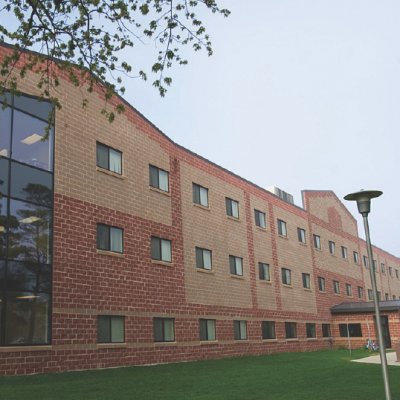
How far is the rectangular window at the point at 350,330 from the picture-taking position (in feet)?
135

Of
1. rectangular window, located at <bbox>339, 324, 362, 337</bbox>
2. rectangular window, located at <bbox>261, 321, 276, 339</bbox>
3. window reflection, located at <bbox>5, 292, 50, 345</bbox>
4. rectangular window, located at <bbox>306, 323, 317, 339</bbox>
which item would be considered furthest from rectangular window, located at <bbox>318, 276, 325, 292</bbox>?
window reflection, located at <bbox>5, 292, 50, 345</bbox>

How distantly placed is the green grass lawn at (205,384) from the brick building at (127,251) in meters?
1.87

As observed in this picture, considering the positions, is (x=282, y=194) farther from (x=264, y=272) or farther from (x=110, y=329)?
(x=110, y=329)

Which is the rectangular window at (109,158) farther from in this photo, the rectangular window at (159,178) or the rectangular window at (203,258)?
the rectangular window at (203,258)

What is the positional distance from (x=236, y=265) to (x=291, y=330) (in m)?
7.91

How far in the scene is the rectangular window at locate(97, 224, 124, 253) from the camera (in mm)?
21594

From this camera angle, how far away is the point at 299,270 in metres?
39.3

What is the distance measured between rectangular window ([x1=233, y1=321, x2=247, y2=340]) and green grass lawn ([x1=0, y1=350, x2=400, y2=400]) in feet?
30.2

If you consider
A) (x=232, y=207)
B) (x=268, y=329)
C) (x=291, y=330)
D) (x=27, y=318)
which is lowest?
(x=291, y=330)

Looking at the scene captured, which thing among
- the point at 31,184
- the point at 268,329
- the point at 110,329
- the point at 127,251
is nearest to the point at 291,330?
the point at 268,329

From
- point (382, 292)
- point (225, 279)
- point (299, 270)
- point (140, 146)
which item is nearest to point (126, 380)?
point (140, 146)

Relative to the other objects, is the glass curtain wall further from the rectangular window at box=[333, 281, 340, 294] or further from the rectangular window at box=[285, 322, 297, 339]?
the rectangular window at box=[333, 281, 340, 294]

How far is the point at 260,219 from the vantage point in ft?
117

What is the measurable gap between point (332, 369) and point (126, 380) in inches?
335
